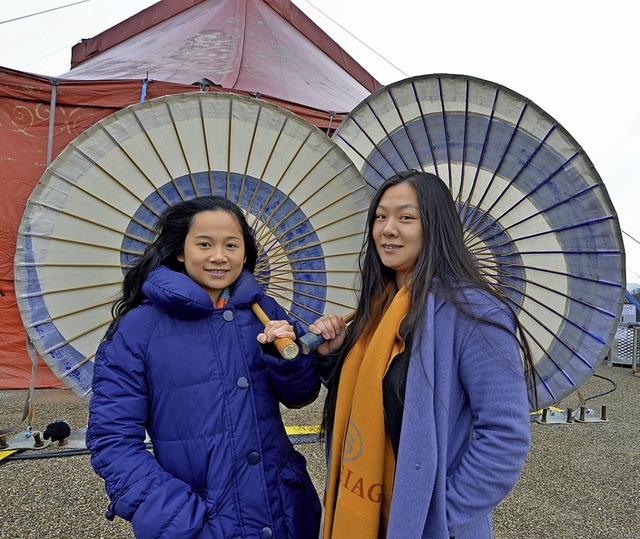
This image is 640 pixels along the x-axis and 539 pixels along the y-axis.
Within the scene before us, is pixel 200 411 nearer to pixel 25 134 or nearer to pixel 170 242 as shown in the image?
pixel 170 242

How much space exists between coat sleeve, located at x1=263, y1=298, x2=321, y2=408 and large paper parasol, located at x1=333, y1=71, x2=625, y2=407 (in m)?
1.22

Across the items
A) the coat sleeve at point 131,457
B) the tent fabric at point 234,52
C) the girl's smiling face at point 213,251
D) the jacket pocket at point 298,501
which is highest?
the tent fabric at point 234,52

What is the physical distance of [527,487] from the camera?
3318 mm

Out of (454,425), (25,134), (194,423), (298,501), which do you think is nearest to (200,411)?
(194,423)

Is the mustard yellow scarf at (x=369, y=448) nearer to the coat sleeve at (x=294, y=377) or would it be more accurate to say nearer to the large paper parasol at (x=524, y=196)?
the coat sleeve at (x=294, y=377)

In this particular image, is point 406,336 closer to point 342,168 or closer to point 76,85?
point 342,168

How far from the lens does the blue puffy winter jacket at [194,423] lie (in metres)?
1.19

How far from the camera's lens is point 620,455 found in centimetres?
397

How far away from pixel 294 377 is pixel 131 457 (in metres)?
0.50

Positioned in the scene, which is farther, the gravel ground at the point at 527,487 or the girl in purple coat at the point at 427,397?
the gravel ground at the point at 527,487

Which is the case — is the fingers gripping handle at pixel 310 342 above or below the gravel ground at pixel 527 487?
above

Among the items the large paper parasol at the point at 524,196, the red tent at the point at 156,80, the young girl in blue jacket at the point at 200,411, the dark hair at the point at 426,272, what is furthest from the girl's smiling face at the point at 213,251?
the red tent at the point at 156,80

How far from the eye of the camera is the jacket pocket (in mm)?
1321

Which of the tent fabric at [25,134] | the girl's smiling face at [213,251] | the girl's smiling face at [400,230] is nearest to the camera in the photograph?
the girl's smiling face at [400,230]
